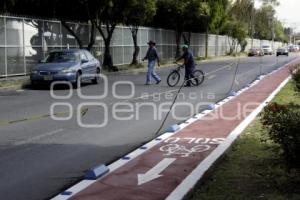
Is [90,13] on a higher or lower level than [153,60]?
higher

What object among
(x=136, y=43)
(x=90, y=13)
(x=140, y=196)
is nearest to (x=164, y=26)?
(x=136, y=43)

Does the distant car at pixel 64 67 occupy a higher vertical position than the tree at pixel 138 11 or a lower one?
lower

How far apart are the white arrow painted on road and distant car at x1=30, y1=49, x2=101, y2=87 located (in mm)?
14304

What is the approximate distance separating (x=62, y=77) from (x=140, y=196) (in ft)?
52.9

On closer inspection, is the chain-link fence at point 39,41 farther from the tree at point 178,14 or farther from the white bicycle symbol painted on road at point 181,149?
the white bicycle symbol painted on road at point 181,149

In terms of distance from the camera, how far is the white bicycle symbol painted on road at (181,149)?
357 inches

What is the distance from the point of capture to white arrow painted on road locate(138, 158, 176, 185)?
24.1ft

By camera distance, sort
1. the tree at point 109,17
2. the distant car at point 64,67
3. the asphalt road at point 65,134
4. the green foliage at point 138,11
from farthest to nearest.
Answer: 1. the green foliage at point 138,11
2. the tree at point 109,17
3. the distant car at point 64,67
4. the asphalt road at point 65,134

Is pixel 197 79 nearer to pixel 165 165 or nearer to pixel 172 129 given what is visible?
pixel 172 129

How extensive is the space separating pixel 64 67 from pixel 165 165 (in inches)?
587

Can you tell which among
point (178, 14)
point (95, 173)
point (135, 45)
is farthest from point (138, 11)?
point (95, 173)

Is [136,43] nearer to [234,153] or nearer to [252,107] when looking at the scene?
[252,107]

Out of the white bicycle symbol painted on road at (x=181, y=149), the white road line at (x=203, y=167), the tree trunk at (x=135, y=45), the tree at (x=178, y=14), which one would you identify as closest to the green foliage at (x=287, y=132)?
the white road line at (x=203, y=167)

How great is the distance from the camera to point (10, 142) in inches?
398
